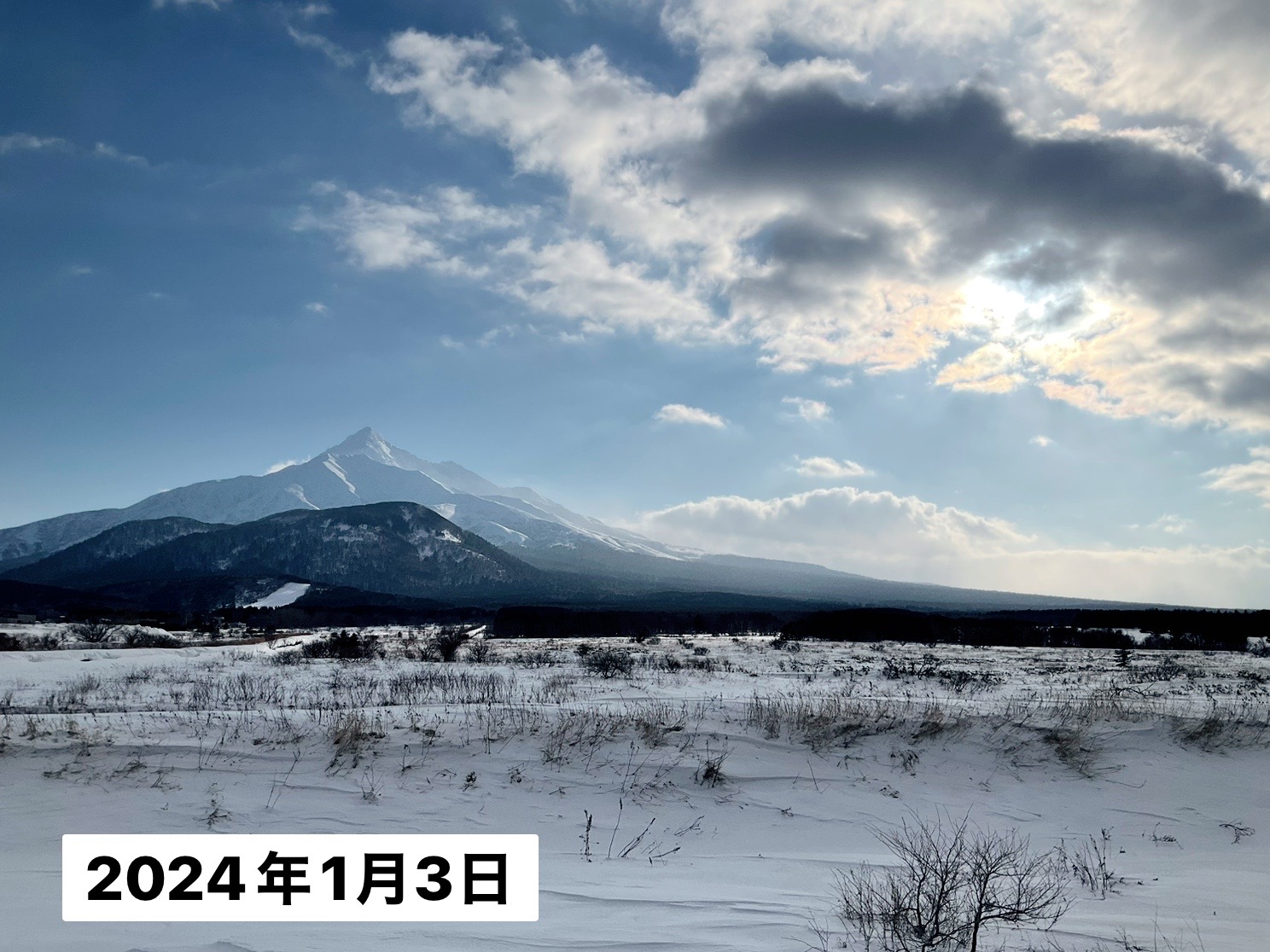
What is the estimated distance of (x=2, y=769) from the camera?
391 inches

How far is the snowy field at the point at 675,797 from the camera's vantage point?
5773 millimetres

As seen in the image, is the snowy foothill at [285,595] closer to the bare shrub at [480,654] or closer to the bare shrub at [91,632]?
the bare shrub at [91,632]

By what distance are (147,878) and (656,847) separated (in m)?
5.69

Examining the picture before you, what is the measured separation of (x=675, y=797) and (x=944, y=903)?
5306mm

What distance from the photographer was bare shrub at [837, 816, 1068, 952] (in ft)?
17.4

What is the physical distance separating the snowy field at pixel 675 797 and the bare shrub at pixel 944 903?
8.8 inches

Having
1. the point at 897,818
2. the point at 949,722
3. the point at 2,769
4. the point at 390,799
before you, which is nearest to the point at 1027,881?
the point at 897,818

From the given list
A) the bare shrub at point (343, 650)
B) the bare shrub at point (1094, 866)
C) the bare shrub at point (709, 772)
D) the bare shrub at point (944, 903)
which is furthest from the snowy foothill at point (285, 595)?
the bare shrub at point (944, 903)

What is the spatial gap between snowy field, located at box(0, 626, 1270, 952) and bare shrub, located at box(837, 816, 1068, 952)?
0.22m

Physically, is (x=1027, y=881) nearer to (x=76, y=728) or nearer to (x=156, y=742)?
(x=156, y=742)

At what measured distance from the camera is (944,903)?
564cm

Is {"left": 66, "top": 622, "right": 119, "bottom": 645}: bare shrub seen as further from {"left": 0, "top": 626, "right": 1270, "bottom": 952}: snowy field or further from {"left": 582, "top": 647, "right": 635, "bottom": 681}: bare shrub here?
{"left": 582, "top": 647, "right": 635, "bottom": 681}: bare shrub

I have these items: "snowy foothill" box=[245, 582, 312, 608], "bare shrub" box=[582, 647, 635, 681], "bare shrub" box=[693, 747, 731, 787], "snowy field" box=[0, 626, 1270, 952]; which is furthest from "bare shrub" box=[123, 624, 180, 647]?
"snowy foothill" box=[245, 582, 312, 608]

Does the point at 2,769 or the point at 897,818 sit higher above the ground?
the point at 2,769
